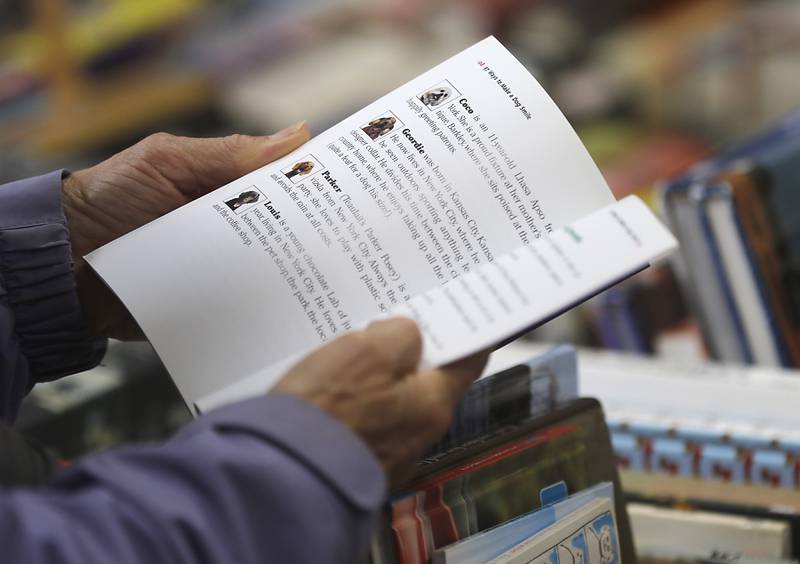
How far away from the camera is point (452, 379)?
730 mm

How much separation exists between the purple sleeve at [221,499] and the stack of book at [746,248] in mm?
827

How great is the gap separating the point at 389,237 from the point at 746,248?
0.67 metres

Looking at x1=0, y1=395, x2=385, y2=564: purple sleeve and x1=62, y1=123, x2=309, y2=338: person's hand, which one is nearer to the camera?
x1=0, y1=395, x2=385, y2=564: purple sleeve

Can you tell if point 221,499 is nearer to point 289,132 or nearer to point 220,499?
point 220,499

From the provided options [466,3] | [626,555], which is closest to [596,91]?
[466,3]

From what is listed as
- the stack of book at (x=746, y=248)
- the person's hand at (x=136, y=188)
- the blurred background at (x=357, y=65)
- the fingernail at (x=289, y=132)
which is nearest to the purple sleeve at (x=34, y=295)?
the person's hand at (x=136, y=188)

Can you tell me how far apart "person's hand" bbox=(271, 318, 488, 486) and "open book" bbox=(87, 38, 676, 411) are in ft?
0.11

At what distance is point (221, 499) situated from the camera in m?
0.60

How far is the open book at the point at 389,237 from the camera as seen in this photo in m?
0.79

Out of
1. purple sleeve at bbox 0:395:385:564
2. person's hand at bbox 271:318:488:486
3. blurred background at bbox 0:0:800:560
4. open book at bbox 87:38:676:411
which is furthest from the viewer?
blurred background at bbox 0:0:800:560

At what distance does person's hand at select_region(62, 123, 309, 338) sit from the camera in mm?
971

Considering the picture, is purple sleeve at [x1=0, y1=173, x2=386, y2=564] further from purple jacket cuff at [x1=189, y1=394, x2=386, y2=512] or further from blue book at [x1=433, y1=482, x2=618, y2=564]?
blue book at [x1=433, y1=482, x2=618, y2=564]

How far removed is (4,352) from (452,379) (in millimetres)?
379

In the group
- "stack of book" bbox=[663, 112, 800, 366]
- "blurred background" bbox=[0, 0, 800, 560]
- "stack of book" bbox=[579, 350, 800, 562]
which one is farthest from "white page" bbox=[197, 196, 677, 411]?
"blurred background" bbox=[0, 0, 800, 560]
